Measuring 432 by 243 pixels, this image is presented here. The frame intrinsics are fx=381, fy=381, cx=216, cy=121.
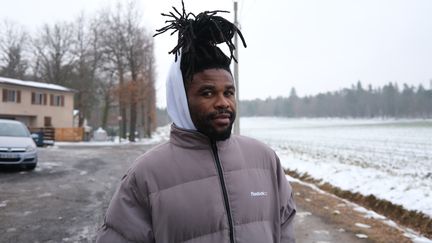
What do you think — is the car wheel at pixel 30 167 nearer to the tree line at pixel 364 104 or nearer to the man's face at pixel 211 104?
the man's face at pixel 211 104

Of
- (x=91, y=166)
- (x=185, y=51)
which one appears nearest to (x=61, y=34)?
(x=91, y=166)

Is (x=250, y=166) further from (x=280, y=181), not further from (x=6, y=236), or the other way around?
(x=6, y=236)

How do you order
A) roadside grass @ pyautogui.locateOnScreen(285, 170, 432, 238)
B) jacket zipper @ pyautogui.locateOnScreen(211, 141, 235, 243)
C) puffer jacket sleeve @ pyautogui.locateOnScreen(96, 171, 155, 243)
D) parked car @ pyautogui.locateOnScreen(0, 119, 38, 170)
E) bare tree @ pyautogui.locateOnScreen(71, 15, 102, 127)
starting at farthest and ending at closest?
bare tree @ pyautogui.locateOnScreen(71, 15, 102, 127), parked car @ pyautogui.locateOnScreen(0, 119, 38, 170), roadside grass @ pyautogui.locateOnScreen(285, 170, 432, 238), jacket zipper @ pyautogui.locateOnScreen(211, 141, 235, 243), puffer jacket sleeve @ pyautogui.locateOnScreen(96, 171, 155, 243)

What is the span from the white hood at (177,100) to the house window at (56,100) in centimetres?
4705

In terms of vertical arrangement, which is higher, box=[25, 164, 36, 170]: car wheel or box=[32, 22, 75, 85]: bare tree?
box=[32, 22, 75, 85]: bare tree

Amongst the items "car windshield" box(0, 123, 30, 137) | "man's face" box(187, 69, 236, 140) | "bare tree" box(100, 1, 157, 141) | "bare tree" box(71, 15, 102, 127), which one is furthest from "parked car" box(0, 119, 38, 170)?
"bare tree" box(71, 15, 102, 127)

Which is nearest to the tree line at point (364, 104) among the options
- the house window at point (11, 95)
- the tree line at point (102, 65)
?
the tree line at point (102, 65)

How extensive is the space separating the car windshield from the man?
13.1 metres

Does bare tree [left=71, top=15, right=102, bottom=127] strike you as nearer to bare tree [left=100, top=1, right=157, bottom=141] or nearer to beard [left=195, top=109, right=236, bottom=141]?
bare tree [left=100, top=1, right=157, bottom=141]

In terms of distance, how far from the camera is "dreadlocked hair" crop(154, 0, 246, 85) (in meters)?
1.82

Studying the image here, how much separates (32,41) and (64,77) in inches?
371

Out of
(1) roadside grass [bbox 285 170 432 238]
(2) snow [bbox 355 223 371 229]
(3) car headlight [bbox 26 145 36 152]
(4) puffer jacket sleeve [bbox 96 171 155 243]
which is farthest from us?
(3) car headlight [bbox 26 145 36 152]

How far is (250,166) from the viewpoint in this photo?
1.92 meters

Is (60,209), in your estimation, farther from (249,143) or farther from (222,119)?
(222,119)
